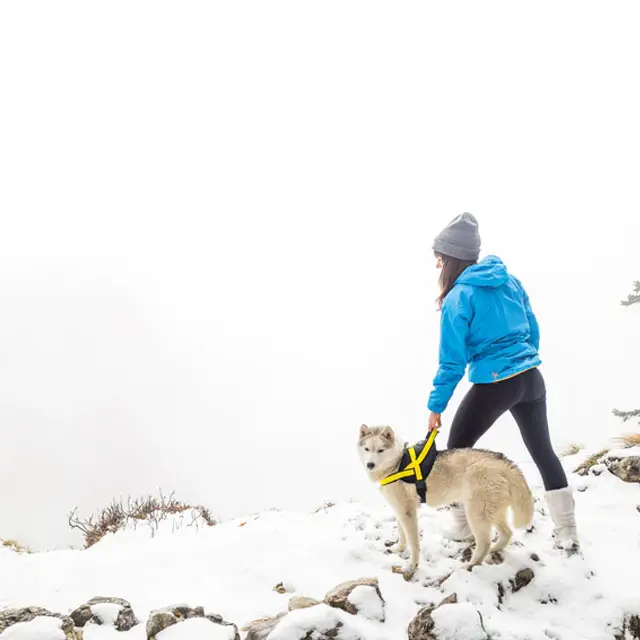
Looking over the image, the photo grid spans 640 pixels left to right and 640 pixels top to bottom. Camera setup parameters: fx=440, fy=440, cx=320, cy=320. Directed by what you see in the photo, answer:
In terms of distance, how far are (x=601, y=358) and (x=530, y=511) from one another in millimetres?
125460

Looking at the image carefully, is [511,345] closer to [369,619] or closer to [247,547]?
[369,619]

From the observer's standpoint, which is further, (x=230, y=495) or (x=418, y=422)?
(x=418, y=422)

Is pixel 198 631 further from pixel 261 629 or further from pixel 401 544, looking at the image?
pixel 401 544

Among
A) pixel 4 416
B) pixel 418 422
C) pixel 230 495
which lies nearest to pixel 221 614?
pixel 230 495

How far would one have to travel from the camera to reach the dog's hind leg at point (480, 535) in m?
4.19

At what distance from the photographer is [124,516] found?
790 cm

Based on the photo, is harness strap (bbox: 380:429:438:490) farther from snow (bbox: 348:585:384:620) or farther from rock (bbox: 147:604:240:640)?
rock (bbox: 147:604:240:640)

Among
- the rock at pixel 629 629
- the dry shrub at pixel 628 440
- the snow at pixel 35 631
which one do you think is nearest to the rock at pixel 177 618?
the snow at pixel 35 631

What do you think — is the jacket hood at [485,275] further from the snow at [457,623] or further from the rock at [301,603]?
the rock at [301,603]

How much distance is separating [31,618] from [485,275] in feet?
15.9

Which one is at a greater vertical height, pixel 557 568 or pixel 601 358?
pixel 557 568

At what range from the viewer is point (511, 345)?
4.46 m

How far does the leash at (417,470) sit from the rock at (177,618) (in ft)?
6.65

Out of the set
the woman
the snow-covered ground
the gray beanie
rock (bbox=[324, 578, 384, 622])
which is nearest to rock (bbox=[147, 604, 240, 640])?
the snow-covered ground
